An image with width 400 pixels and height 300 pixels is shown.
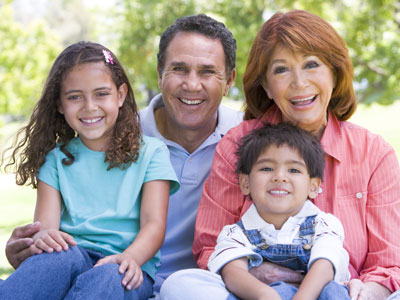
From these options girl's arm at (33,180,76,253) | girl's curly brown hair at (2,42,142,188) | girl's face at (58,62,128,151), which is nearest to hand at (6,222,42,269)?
girl's arm at (33,180,76,253)

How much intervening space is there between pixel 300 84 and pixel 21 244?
1574mm

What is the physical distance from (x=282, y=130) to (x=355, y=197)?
1.63 ft

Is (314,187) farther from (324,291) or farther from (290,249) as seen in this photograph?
(324,291)

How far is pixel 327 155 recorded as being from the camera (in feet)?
8.90

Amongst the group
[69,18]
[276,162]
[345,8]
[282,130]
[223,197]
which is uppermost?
[69,18]

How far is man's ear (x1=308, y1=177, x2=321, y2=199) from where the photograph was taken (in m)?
2.59

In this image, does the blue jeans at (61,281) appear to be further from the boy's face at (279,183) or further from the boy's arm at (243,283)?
the boy's face at (279,183)

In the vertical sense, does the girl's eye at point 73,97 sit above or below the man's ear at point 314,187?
above

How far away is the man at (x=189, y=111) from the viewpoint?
322 cm

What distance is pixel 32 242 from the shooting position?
8.31 ft

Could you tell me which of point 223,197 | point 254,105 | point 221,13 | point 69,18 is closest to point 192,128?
point 254,105

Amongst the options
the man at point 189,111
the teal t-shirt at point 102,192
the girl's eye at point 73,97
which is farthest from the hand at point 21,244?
the man at point 189,111

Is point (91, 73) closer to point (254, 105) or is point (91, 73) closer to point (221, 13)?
point (254, 105)

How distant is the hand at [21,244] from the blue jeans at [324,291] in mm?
1007
